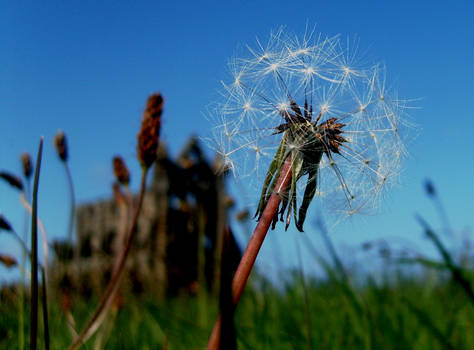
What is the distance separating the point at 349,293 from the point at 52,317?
178cm

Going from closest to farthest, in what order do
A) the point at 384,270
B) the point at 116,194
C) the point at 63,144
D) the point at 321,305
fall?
1. the point at 63,144
2. the point at 116,194
3. the point at 321,305
4. the point at 384,270

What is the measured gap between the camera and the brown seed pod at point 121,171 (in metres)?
1.65

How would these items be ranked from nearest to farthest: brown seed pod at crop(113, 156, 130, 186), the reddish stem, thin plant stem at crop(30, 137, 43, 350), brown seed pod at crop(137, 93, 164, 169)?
the reddish stem → thin plant stem at crop(30, 137, 43, 350) → brown seed pod at crop(137, 93, 164, 169) → brown seed pod at crop(113, 156, 130, 186)

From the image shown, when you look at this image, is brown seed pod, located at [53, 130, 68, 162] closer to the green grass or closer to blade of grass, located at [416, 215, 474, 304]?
the green grass

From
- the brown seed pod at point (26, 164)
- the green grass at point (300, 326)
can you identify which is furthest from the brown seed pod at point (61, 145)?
the green grass at point (300, 326)

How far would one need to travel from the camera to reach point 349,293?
204cm

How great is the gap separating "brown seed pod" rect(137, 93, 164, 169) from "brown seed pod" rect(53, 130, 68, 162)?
0.61 metres

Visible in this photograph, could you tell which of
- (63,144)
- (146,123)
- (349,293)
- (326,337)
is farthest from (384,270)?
(146,123)

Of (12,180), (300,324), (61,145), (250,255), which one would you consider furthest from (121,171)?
(300,324)

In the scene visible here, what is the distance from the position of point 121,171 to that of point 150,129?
0.48 m

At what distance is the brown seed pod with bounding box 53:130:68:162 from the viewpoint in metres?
1.77

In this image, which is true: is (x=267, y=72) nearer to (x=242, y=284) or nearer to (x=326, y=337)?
(x=242, y=284)

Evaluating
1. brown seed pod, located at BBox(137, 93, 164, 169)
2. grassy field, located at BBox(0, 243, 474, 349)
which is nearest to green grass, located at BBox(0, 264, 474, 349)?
grassy field, located at BBox(0, 243, 474, 349)

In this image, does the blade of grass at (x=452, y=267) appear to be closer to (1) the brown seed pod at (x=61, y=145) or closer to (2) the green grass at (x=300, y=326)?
(2) the green grass at (x=300, y=326)
